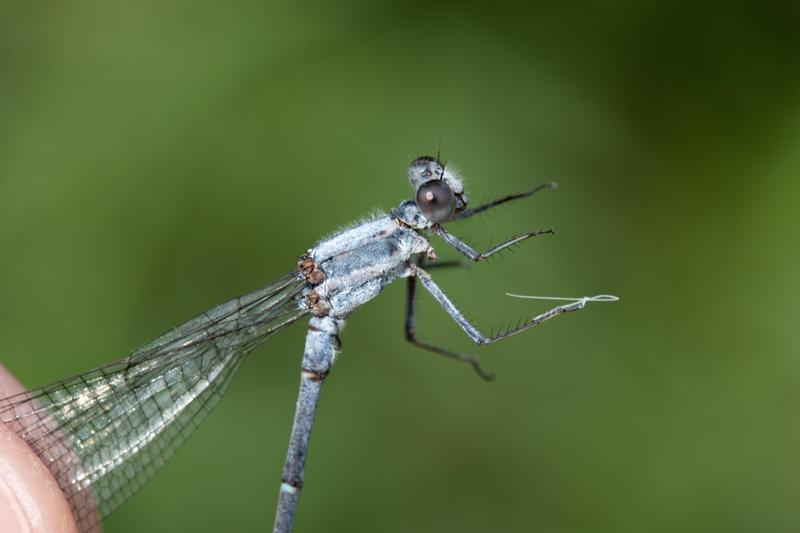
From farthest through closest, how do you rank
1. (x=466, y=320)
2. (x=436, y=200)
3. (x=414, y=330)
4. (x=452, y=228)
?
(x=452, y=228) → (x=414, y=330) → (x=466, y=320) → (x=436, y=200)

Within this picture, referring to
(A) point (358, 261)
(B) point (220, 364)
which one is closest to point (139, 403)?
(B) point (220, 364)

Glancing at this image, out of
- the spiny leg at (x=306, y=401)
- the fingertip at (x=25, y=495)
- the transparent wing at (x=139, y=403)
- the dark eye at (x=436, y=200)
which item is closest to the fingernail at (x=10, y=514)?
the fingertip at (x=25, y=495)

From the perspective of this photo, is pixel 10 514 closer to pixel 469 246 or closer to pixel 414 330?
pixel 414 330

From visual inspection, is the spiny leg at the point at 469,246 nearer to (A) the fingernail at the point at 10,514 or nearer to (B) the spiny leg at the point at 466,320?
(B) the spiny leg at the point at 466,320

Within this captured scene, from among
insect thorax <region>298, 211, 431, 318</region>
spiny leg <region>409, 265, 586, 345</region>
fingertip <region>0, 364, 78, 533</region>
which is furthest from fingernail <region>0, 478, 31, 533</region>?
spiny leg <region>409, 265, 586, 345</region>

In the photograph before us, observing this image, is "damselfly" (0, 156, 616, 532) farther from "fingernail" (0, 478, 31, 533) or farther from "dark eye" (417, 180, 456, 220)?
"fingernail" (0, 478, 31, 533)

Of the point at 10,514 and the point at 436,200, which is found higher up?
the point at 436,200
